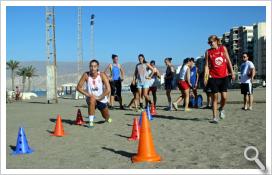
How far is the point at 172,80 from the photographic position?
49.6 feet

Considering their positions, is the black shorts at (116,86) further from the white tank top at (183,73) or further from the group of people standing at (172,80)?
the white tank top at (183,73)

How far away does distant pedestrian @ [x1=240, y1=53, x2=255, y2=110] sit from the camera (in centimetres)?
1256

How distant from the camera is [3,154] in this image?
5.89 m

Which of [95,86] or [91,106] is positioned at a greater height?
[95,86]

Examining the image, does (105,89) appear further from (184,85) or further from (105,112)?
(184,85)

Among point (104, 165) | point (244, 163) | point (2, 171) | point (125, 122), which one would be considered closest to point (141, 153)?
point (104, 165)

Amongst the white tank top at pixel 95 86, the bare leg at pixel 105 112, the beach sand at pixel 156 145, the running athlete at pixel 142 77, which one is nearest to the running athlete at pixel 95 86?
the white tank top at pixel 95 86

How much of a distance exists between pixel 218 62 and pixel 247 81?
3.60m

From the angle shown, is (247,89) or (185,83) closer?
(247,89)

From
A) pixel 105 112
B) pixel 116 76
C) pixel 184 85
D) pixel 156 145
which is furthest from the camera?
pixel 116 76

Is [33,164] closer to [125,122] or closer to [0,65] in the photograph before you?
[0,65]

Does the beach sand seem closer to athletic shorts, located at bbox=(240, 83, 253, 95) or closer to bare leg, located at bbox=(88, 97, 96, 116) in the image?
bare leg, located at bbox=(88, 97, 96, 116)

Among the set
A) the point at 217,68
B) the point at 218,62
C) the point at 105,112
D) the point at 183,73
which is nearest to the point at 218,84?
the point at 217,68

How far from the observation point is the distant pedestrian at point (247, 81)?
12.6 m
